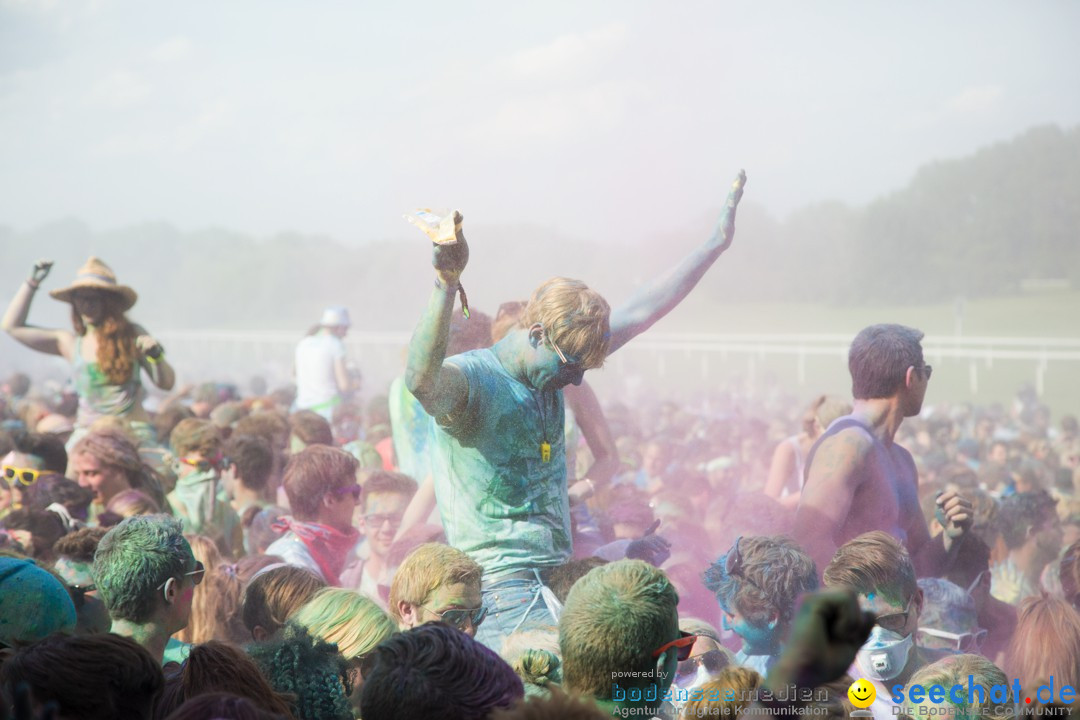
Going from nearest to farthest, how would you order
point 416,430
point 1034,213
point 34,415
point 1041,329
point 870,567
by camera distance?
1. point 870,567
2. point 416,430
3. point 34,415
4. point 1041,329
5. point 1034,213

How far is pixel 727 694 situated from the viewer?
5.82ft

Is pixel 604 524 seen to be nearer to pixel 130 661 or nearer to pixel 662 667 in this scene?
pixel 662 667

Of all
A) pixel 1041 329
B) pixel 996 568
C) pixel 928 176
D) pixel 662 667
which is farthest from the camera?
pixel 928 176

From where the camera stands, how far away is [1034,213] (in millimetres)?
38031

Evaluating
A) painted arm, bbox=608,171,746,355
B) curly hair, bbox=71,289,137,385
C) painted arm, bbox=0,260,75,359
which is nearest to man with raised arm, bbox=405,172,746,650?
painted arm, bbox=608,171,746,355

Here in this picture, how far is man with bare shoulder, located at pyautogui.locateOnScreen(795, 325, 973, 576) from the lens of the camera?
121 inches

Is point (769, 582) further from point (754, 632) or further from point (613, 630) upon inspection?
point (613, 630)

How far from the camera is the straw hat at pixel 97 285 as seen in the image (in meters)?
5.40

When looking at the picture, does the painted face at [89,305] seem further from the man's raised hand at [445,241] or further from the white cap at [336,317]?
→ the man's raised hand at [445,241]

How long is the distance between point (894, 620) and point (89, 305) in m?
4.56

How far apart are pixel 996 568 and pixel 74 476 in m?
4.02

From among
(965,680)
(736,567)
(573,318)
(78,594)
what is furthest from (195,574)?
(965,680)

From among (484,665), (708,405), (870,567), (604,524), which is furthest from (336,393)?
(708,405)

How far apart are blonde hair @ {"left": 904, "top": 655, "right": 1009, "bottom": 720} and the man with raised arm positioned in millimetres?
891
